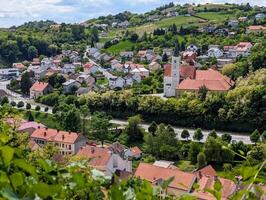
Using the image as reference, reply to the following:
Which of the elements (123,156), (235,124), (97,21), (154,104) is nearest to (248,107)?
(235,124)

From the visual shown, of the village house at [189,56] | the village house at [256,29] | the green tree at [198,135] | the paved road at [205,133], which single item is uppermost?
the village house at [256,29]

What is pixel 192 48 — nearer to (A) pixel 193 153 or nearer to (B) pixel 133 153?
(B) pixel 133 153

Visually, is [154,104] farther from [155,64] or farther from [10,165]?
[10,165]

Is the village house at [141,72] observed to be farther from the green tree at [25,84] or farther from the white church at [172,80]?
the green tree at [25,84]

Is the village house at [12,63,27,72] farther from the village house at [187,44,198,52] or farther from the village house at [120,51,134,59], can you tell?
the village house at [187,44,198,52]

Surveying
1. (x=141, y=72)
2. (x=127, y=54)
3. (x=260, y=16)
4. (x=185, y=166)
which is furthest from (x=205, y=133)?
(x=260, y=16)

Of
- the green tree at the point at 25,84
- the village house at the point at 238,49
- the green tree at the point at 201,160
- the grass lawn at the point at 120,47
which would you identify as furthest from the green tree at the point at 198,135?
the grass lawn at the point at 120,47
